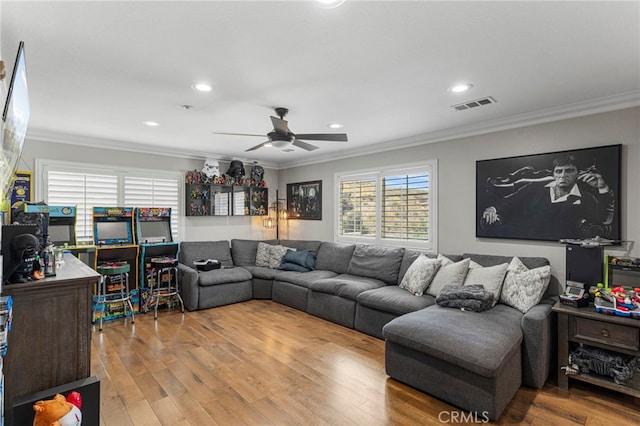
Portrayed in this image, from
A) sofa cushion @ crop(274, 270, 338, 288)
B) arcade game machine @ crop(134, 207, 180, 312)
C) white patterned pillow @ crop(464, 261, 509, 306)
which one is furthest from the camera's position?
sofa cushion @ crop(274, 270, 338, 288)

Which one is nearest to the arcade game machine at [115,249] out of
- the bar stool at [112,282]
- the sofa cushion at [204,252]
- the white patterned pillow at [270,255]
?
the bar stool at [112,282]

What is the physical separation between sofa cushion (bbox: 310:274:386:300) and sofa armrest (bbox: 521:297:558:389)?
1.81 metres

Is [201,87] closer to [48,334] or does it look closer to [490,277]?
[48,334]

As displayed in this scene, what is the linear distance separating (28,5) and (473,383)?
3.58 metres

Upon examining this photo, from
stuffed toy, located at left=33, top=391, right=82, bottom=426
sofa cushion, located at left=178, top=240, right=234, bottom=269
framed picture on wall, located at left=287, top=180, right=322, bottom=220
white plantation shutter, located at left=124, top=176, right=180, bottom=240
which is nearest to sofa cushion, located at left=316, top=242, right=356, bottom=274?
framed picture on wall, located at left=287, top=180, right=322, bottom=220

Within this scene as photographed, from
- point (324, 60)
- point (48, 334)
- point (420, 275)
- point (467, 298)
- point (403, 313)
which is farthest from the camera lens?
point (420, 275)

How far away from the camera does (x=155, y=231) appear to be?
5.03 meters

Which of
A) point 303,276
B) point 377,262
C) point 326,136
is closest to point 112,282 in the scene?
point 303,276

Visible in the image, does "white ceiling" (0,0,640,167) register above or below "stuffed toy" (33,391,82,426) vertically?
above

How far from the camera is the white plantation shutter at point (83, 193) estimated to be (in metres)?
4.43

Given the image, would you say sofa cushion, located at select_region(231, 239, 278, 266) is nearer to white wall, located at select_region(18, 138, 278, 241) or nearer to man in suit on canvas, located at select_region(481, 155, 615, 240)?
white wall, located at select_region(18, 138, 278, 241)

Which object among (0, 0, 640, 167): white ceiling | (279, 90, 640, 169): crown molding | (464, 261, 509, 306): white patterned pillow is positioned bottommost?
(464, 261, 509, 306): white patterned pillow

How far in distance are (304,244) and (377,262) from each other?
169 cm

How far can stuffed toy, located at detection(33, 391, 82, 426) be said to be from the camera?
4.98 ft
